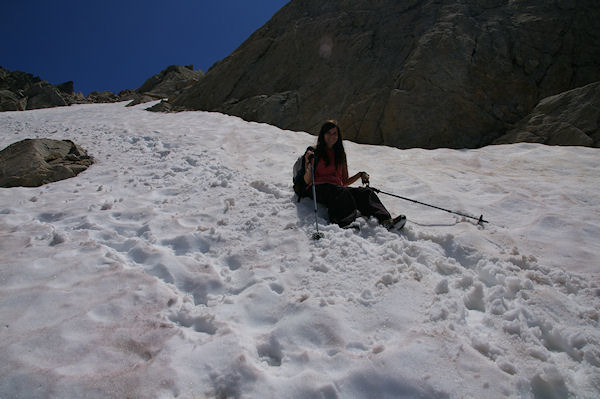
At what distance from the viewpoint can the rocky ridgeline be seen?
25.8 metres

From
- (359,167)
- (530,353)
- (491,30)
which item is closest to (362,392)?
(530,353)

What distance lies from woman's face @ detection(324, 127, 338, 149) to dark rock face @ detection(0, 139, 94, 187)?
449cm

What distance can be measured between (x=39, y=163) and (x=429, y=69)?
10429mm

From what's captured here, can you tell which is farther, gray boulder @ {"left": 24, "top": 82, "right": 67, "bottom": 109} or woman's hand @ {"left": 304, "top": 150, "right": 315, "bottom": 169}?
gray boulder @ {"left": 24, "top": 82, "right": 67, "bottom": 109}

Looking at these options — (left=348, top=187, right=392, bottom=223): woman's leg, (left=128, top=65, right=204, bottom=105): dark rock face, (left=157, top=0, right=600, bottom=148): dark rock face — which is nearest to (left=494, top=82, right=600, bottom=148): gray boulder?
(left=157, top=0, right=600, bottom=148): dark rock face

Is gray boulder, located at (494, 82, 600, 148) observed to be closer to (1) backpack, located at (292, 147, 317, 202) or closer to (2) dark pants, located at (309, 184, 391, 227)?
(2) dark pants, located at (309, 184, 391, 227)

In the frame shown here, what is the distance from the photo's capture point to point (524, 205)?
454cm

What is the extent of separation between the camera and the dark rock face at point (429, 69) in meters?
9.77

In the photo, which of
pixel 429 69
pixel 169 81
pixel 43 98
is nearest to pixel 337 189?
pixel 429 69

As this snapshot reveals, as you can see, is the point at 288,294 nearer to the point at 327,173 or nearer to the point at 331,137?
the point at 327,173

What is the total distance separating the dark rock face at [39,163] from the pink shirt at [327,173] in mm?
4350

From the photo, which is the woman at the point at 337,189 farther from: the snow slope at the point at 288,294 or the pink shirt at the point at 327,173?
the snow slope at the point at 288,294

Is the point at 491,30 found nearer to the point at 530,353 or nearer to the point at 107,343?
the point at 530,353

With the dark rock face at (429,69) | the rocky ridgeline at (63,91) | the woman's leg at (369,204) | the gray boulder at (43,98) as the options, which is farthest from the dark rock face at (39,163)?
the gray boulder at (43,98)
